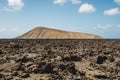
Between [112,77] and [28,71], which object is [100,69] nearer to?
[112,77]

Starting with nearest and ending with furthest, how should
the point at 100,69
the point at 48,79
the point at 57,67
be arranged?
the point at 48,79, the point at 57,67, the point at 100,69

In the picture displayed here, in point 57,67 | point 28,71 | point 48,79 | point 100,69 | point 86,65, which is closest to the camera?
point 48,79

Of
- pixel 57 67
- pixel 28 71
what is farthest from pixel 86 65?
pixel 28 71

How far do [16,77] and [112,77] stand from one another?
3563mm

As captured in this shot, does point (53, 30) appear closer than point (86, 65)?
No

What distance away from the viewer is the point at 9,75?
11.3m

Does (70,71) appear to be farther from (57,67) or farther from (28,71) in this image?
(28,71)

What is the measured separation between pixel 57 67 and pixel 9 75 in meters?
2.40

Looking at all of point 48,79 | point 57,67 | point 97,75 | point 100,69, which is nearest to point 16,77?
point 48,79

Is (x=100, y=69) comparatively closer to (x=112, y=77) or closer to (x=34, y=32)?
(x=112, y=77)

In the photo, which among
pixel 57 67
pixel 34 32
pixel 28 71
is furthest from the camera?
pixel 34 32

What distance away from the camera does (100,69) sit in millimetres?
14242

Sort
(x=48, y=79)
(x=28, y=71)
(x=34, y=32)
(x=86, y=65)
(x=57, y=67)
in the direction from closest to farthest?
(x=48, y=79) < (x=28, y=71) < (x=57, y=67) < (x=86, y=65) < (x=34, y=32)

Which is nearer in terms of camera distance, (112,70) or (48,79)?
(48,79)
